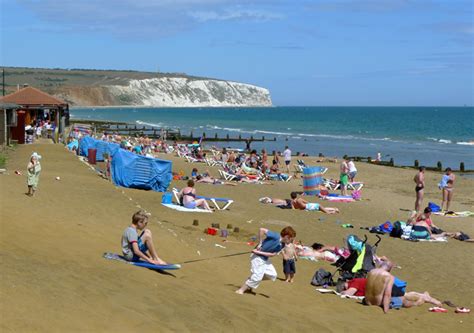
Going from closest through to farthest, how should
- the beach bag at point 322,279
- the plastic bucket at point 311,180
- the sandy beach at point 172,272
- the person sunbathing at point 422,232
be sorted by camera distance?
the sandy beach at point 172,272 < the beach bag at point 322,279 < the person sunbathing at point 422,232 < the plastic bucket at point 311,180

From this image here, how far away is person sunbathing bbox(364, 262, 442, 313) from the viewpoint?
1003 cm

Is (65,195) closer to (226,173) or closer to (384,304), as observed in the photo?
(384,304)

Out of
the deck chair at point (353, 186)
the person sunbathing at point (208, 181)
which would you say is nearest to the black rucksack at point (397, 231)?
the deck chair at point (353, 186)

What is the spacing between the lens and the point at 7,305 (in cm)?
668

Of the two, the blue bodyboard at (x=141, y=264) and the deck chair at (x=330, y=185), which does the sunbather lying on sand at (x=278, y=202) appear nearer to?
the deck chair at (x=330, y=185)

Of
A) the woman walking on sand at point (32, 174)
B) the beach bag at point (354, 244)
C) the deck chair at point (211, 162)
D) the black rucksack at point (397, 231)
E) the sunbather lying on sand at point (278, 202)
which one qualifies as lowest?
the deck chair at point (211, 162)

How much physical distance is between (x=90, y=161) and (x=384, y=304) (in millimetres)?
19950

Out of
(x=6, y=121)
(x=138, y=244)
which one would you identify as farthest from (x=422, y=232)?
(x=6, y=121)

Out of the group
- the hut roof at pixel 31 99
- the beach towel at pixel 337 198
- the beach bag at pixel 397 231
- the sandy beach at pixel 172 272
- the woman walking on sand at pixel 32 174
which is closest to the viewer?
the sandy beach at pixel 172 272

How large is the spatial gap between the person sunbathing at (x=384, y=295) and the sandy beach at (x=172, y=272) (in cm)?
19

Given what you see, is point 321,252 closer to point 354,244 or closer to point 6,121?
point 354,244

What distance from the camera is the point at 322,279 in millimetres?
11312

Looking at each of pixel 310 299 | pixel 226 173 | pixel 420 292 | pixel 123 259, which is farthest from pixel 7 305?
pixel 226 173

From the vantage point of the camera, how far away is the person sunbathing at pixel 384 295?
10.0m
